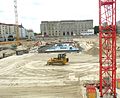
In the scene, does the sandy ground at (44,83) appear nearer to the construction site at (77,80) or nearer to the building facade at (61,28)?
the construction site at (77,80)

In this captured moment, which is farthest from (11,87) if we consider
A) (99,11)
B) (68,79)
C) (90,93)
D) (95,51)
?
(95,51)

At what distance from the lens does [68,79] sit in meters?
26.2

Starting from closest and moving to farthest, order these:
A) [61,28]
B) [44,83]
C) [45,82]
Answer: [44,83], [45,82], [61,28]

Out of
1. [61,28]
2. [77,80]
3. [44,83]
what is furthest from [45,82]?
[61,28]

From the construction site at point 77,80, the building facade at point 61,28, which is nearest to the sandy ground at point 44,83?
the construction site at point 77,80

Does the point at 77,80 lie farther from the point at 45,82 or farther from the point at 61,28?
the point at 61,28

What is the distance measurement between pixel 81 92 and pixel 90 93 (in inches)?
99.4

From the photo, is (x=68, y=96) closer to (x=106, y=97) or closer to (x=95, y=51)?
(x=106, y=97)

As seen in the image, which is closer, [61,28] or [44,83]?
[44,83]

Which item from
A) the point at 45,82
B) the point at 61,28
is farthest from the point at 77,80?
the point at 61,28

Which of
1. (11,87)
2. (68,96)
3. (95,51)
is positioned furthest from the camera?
(95,51)

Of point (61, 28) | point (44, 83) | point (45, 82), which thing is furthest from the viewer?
point (61, 28)

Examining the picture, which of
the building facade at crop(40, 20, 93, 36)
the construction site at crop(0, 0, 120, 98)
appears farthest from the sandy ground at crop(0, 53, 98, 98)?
the building facade at crop(40, 20, 93, 36)

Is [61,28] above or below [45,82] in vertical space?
above
